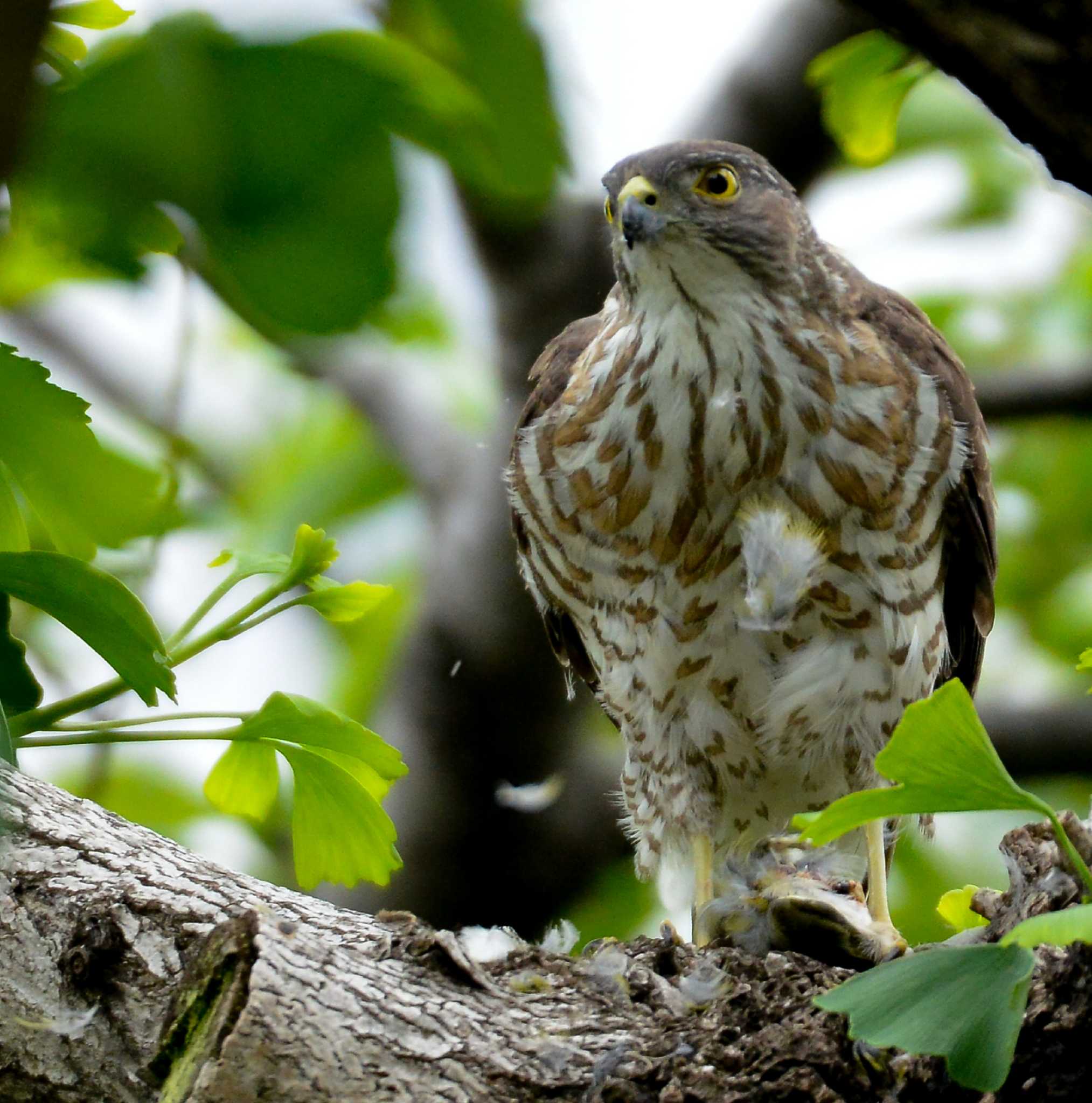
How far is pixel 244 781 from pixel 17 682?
0.67 m

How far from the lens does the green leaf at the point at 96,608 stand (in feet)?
4.98

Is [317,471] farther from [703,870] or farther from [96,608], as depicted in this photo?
[96,608]

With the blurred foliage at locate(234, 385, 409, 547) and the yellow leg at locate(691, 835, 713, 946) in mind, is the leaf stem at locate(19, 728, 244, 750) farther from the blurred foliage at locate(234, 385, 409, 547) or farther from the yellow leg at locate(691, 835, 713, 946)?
the blurred foliage at locate(234, 385, 409, 547)

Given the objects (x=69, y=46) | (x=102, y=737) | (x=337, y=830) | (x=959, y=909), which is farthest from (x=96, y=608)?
(x=959, y=909)

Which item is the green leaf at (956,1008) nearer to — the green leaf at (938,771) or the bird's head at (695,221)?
the green leaf at (938,771)

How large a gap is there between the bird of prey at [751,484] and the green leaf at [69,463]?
8.00 feet

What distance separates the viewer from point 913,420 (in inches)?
123

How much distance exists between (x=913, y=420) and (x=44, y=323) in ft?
16.8

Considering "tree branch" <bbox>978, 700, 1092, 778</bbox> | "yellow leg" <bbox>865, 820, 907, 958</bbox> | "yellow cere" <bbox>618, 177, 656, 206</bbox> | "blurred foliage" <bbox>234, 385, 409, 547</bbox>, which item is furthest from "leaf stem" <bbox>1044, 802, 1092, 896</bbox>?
"tree branch" <bbox>978, 700, 1092, 778</bbox>

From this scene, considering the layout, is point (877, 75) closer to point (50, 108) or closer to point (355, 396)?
point (50, 108)

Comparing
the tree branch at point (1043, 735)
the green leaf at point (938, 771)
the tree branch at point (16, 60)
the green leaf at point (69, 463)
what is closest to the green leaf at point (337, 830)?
the green leaf at point (938, 771)

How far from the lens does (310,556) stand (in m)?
2.01

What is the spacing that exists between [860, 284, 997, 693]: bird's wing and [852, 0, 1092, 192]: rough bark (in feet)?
7.30

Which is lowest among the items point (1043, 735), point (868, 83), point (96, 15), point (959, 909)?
point (1043, 735)
